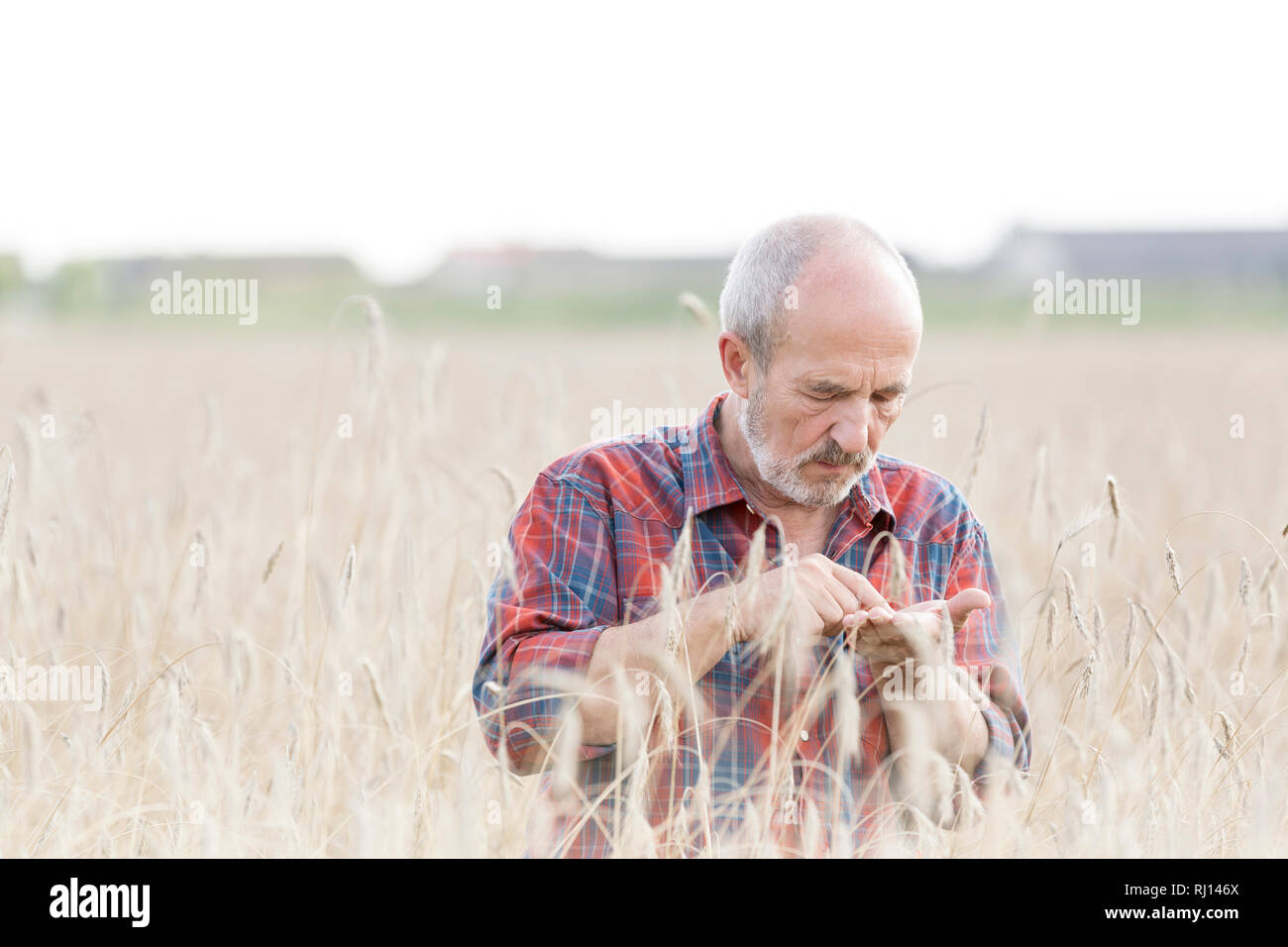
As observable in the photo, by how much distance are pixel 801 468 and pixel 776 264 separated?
1.28 feet

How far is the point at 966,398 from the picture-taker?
1131 cm

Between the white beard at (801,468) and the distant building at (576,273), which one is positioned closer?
the white beard at (801,468)

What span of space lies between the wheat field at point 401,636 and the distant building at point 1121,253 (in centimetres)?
4179

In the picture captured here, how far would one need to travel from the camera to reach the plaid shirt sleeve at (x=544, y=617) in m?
2.13

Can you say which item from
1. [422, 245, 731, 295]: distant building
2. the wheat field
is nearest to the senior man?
the wheat field

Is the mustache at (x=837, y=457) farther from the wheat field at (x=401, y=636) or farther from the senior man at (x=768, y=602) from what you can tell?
the wheat field at (x=401, y=636)

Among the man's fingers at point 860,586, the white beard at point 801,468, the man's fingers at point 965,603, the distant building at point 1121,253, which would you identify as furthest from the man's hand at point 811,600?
the distant building at point 1121,253

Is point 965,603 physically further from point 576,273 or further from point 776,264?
point 576,273

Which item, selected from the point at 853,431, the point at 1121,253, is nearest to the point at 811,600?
the point at 853,431

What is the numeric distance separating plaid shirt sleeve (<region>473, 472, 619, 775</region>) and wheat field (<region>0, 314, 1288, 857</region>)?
0.34 ft

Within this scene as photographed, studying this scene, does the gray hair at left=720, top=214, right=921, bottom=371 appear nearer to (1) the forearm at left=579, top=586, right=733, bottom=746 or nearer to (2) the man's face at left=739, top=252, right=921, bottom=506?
(2) the man's face at left=739, top=252, right=921, bottom=506

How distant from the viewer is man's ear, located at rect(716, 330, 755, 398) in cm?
241
